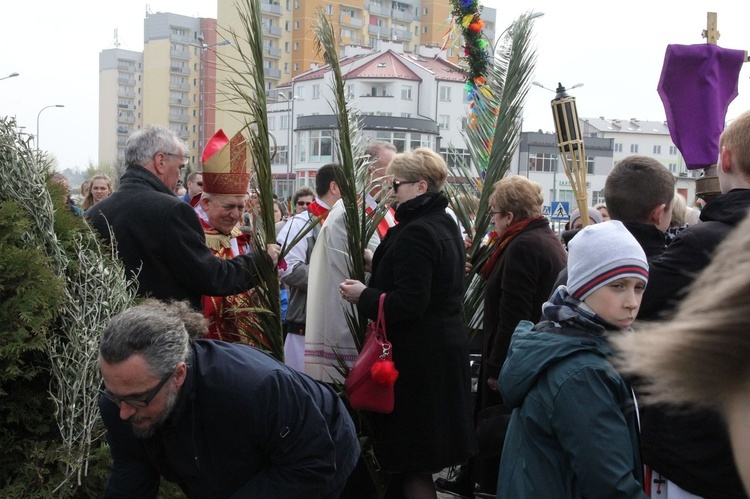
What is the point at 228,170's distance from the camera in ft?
14.8

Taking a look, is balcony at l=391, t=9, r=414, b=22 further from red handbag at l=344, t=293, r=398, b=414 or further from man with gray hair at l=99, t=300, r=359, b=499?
man with gray hair at l=99, t=300, r=359, b=499

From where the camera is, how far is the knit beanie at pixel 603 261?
8.52ft

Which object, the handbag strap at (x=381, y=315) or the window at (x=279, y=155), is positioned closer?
the window at (x=279, y=155)

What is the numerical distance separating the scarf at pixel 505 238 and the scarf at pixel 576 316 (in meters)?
2.35

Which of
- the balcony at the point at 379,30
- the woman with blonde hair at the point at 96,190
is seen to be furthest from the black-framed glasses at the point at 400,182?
the balcony at the point at 379,30

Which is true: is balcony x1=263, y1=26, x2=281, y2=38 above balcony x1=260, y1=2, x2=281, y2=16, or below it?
below

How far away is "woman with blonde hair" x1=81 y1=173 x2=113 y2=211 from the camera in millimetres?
8078

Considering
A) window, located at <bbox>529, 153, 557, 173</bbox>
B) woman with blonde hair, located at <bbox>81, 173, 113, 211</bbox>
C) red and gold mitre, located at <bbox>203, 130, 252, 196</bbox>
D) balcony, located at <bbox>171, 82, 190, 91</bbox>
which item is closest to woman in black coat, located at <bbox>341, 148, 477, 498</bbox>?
red and gold mitre, located at <bbox>203, 130, 252, 196</bbox>

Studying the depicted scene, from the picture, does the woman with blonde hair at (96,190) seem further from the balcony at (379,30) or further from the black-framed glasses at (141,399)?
the balcony at (379,30)

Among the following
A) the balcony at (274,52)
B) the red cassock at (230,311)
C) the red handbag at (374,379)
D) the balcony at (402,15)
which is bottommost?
the red handbag at (374,379)

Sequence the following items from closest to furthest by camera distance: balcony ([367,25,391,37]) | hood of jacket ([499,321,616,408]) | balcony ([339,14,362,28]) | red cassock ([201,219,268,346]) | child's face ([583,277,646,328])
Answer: hood of jacket ([499,321,616,408]) < child's face ([583,277,646,328]) < red cassock ([201,219,268,346]) < balcony ([339,14,362,28]) < balcony ([367,25,391,37])

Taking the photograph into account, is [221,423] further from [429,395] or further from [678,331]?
[678,331]

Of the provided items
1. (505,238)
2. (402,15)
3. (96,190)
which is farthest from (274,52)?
(505,238)

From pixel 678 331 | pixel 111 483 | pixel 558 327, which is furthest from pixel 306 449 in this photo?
pixel 678 331
